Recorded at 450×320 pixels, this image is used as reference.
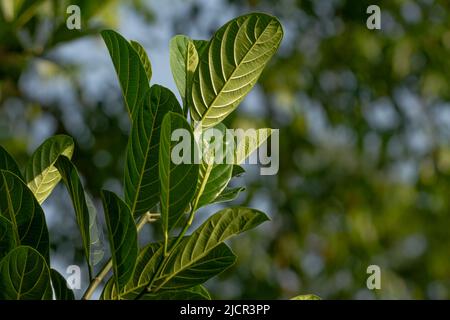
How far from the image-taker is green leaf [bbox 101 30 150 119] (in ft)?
1.47

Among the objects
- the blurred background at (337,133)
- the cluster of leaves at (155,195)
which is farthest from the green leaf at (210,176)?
the blurred background at (337,133)

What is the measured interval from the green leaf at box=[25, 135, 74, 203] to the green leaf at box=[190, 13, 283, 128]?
0.23ft

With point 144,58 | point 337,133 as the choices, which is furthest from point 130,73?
point 337,133

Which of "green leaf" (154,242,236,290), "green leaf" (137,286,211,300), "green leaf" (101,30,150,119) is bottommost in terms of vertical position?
"green leaf" (137,286,211,300)

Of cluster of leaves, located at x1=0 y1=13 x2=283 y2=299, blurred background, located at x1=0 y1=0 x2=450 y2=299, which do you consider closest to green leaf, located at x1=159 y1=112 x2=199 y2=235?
cluster of leaves, located at x1=0 y1=13 x2=283 y2=299

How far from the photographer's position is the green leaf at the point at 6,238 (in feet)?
1.39

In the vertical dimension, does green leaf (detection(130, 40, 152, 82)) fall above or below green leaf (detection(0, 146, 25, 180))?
above

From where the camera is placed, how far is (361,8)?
2.62 m

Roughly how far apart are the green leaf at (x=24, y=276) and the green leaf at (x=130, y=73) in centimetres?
9

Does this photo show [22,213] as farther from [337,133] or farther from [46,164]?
[337,133]

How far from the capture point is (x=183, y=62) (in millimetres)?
485

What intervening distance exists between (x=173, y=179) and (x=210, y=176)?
3cm

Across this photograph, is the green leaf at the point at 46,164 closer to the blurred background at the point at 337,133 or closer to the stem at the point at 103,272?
the stem at the point at 103,272

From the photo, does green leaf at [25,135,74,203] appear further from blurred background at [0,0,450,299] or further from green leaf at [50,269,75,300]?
Result: blurred background at [0,0,450,299]
